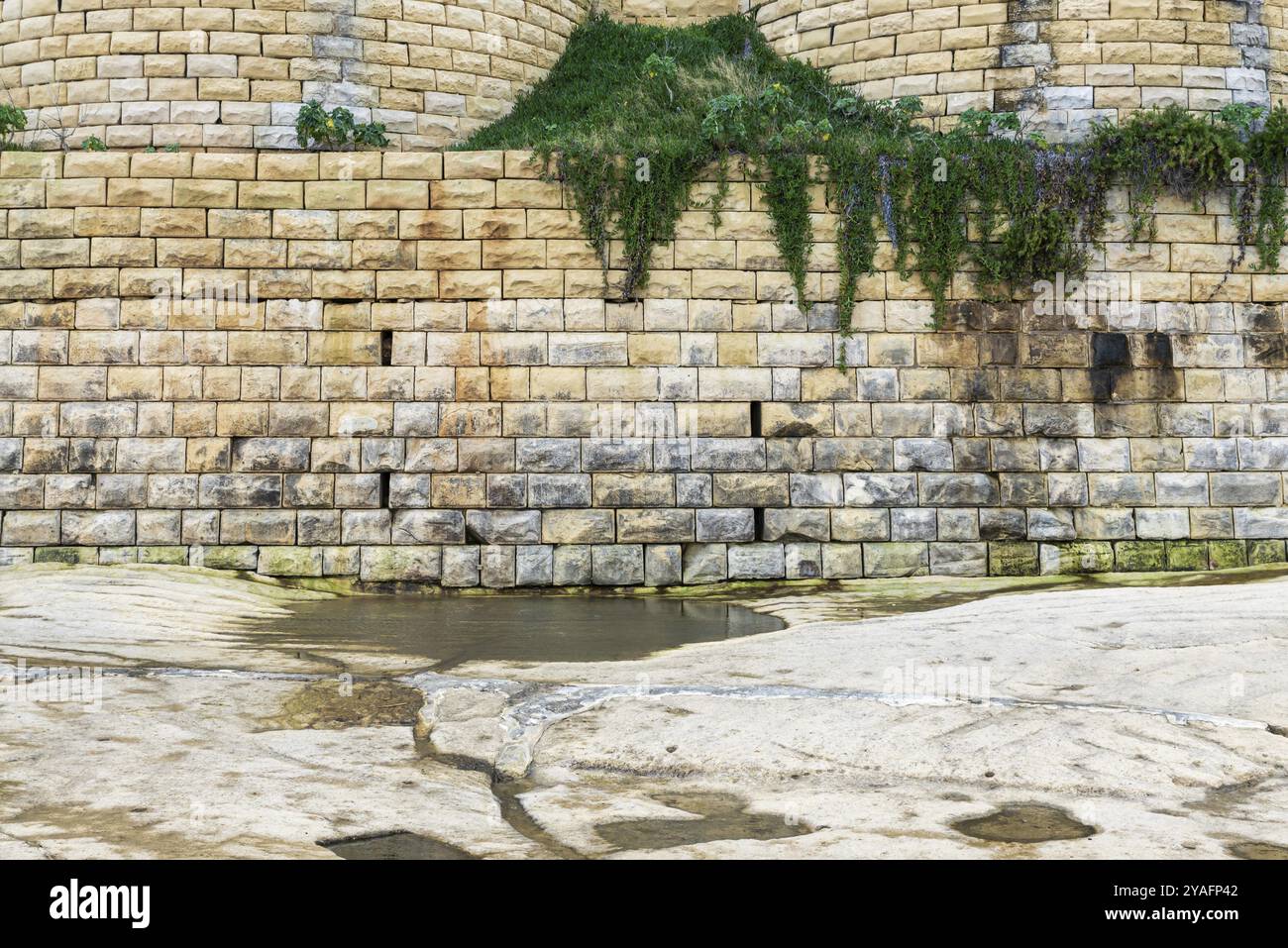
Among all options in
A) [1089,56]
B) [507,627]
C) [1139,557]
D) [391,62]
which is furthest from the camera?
[391,62]

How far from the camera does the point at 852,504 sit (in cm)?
943

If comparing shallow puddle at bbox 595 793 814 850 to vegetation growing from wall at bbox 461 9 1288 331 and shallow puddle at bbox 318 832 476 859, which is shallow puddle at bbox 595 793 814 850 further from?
vegetation growing from wall at bbox 461 9 1288 331

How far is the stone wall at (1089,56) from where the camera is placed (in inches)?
443

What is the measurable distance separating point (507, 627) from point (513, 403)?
252 centimetres

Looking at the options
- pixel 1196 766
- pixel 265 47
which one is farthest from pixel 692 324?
pixel 1196 766

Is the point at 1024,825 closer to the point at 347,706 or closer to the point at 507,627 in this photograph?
the point at 347,706

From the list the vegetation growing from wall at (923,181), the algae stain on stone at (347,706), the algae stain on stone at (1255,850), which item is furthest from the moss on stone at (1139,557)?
the algae stain on stone at (1255,850)

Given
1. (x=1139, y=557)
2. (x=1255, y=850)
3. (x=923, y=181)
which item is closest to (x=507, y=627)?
(x=1255, y=850)

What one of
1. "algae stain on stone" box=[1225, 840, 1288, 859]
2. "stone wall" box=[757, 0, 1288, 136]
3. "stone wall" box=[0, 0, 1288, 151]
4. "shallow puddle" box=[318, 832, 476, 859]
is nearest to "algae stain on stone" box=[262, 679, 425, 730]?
"shallow puddle" box=[318, 832, 476, 859]

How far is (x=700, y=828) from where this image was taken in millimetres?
3387

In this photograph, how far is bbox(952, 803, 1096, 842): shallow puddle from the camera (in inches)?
126

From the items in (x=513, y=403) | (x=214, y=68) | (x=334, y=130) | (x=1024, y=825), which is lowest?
(x=1024, y=825)

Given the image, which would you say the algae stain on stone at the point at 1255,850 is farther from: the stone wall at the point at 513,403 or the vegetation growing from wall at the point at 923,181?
the vegetation growing from wall at the point at 923,181

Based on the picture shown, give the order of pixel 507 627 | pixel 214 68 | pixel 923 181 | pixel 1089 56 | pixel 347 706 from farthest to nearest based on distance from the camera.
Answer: pixel 1089 56 → pixel 214 68 → pixel 923 181 → pixel 507 627 → pixel 347 706
